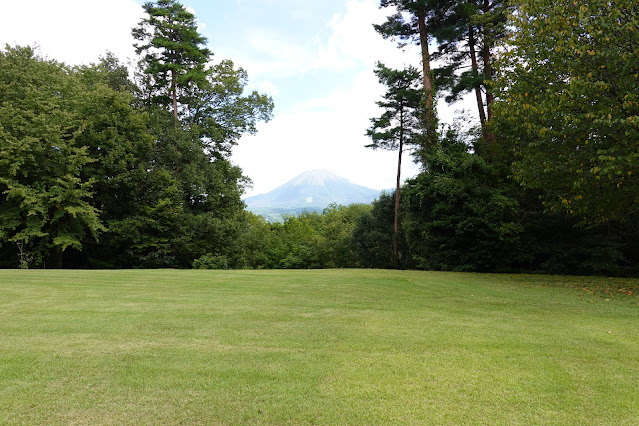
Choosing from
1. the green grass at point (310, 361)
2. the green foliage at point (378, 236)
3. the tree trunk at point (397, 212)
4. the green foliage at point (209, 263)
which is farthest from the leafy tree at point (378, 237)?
the green grass at point (310, 361)

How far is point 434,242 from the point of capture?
17.1 metres

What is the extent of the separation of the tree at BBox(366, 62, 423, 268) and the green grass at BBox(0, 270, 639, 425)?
15.7m

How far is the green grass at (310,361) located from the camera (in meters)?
2.79

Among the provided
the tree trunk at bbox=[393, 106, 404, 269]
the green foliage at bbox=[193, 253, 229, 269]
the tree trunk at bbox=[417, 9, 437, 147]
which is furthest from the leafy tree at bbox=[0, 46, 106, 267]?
the tree trunk at bbox=[417, 9, 437, 147]

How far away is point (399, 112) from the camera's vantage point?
2144 centimetres

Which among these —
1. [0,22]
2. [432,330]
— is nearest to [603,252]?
[432,330]

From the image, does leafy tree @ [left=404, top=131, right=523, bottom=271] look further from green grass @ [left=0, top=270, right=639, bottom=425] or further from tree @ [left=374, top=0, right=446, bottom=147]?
green grass @ [left=0, top=270, right=639, bottom=425]

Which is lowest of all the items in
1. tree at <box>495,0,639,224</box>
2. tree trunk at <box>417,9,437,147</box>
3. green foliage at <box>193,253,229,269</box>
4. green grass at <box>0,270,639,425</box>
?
green foliage at <box>193,253,229,269</box>

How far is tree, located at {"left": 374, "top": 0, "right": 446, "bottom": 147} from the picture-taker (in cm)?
1953

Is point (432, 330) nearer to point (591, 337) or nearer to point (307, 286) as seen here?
point (591, 337)

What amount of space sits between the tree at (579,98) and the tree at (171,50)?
19709 mm

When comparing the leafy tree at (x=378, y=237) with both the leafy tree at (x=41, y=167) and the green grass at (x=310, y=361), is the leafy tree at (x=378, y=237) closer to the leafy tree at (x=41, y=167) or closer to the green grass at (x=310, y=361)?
the leafy tree at (x=41, y=167)

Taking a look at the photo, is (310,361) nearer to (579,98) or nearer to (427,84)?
(579,98)

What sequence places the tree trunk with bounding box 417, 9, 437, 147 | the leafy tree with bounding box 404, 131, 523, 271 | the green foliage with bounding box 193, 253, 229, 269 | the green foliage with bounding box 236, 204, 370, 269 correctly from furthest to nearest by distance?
the green foliage with bounding box 236, 204, 370, 269 → the green foliage with bounding box 193, 253, 229, 269 → the tree trunk with bounding box 417, 9, 437, 147 → the leafy tree with bounding box 404, 131, 523, 271
